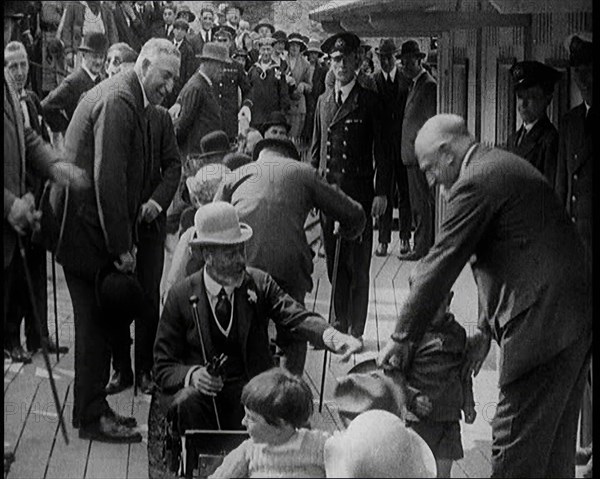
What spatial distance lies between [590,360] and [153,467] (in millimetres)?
1274

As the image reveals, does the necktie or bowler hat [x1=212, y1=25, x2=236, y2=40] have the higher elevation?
bowler hat [x1=212, y1=25, x2=236, y2=40]

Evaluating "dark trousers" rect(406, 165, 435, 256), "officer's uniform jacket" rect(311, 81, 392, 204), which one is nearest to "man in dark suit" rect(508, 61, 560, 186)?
"dark trousers" rect(406, 165, 435, 256)

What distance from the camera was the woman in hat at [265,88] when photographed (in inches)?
188

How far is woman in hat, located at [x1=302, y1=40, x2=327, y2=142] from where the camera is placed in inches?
188

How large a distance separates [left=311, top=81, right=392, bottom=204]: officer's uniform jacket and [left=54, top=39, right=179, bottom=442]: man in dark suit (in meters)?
0.45

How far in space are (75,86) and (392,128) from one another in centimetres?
90

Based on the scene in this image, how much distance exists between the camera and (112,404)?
189 inches

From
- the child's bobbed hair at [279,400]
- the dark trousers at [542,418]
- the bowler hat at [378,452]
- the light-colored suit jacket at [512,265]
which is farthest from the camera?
the dark trousers at [542,418]

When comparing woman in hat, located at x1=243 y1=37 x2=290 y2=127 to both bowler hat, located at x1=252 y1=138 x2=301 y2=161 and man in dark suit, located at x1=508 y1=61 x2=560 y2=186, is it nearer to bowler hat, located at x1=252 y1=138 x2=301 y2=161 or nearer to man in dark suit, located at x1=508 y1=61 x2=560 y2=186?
bowler hat, located at x1=252 y1=138 x2=301 y2=161

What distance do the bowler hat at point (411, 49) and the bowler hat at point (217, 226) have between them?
666 mm

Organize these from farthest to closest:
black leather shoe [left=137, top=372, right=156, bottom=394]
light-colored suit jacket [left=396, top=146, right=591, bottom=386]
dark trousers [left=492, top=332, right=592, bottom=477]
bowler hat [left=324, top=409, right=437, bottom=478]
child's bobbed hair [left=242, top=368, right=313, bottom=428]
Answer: black leather shoe [left=137, top=372, right=156, bottom=394] < dark trousers [left=492, top=332, right=592, bottom=477] < light-colored suit jacket [left=396, top=146, right=591, bottom=386] < child's bobbed hair [left=242, top=368, right=313, bottom=428] < bowler hat [left=324, top=409, right=437, bottom=478]

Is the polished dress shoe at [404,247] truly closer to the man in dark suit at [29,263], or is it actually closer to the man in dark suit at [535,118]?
the man in dark suit at [535,118]

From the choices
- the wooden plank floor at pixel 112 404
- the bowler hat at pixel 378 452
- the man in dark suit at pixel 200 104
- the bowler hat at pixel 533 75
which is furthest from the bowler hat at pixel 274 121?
the bowler hat at pixel 378 452

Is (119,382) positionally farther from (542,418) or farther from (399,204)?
(542,418)
